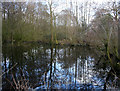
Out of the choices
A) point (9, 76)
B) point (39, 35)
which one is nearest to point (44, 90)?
point (9, 76)

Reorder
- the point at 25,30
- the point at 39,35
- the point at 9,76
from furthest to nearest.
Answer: the point at 39,35
the point at 25,30
the point at 9,76

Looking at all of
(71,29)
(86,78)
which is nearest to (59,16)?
(71,29)

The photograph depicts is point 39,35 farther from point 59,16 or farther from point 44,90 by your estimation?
point 44,90

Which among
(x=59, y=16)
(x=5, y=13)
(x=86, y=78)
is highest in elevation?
(x=59, y=16)

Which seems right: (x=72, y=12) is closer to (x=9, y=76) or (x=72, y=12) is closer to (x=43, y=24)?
(x=43, y=24)

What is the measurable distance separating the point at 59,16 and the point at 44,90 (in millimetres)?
16128

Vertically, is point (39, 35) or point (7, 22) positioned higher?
point (7, 22)

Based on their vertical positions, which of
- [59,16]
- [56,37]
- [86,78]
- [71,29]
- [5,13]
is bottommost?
[86,78]

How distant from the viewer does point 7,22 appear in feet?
35.1

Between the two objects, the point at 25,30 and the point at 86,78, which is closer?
the point at 86,78

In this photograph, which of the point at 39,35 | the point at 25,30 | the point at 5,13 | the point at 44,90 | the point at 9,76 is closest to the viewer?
the point at 44,90

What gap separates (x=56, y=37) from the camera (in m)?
17.9

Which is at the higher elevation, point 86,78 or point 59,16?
point 59,16

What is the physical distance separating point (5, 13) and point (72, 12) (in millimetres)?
10221
